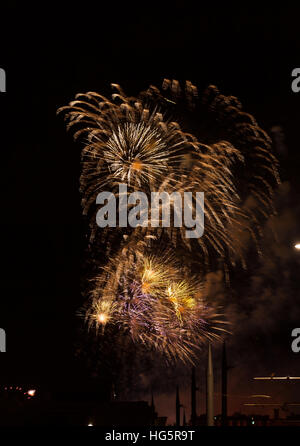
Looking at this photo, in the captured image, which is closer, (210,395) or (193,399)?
(210,395)

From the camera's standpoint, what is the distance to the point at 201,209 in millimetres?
23094

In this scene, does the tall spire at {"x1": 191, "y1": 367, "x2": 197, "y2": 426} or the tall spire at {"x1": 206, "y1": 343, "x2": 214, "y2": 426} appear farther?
the tall spire at {"x1": 191, "y1": 367, "x2": 197, "y2": 426}

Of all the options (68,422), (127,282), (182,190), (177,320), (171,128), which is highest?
(171,128)

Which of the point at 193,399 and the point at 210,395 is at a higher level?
the point at 193,399

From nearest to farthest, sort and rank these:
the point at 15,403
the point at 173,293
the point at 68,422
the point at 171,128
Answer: the point at 171,128 < the point at 173,293 < the point at 15,403 < the point at 68,422

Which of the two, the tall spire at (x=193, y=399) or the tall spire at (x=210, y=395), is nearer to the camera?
the tall spire at (x=210, y=395)

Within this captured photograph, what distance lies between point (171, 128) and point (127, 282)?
8262mm
